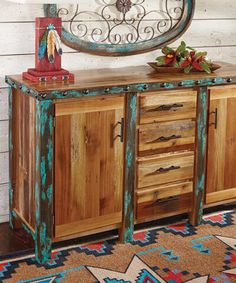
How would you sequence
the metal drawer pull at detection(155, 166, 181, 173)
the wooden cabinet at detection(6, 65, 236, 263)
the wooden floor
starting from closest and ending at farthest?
the wooden cabinet at detection(6, 65, 236, 263)
the wooden floor
the metal drawer pull at detection(155, 166, 181, 173)

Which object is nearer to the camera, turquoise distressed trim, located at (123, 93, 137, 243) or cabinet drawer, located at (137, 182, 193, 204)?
turquoise distressed trim, located at (123, 93, 137, 243)

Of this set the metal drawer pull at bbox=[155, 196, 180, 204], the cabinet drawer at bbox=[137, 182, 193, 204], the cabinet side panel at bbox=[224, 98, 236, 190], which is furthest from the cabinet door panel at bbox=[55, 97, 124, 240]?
the cabinet side panel at bbox=[224, 98, 236, 190]

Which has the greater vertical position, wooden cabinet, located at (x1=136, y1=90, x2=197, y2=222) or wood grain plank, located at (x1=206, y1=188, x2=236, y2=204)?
wooden cabinet, located at (x1=136, y1=90, x2=197, y2=222)

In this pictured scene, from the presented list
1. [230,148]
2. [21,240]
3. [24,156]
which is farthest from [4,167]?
[230,148]

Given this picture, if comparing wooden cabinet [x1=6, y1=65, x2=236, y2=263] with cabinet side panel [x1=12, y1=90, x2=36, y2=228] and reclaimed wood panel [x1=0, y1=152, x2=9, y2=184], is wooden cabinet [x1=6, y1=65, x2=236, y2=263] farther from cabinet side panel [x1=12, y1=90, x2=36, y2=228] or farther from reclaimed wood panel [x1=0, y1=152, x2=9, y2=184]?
reclaimed wood panel [x1=0, y1=152, x2=9, y2=184]

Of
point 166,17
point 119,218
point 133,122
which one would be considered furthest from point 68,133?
point 166,17

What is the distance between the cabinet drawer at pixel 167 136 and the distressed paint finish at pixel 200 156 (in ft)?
0.15

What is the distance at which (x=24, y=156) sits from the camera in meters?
3.39

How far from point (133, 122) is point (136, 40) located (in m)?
0.68

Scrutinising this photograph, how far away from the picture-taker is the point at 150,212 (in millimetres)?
3596

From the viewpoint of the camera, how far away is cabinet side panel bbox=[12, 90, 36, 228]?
3.27m

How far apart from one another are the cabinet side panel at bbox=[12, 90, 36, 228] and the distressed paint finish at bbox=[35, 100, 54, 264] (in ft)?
0.26

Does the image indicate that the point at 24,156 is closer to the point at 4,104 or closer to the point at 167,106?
the point at 4,104

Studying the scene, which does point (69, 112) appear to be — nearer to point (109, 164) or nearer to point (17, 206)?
point (109, 164)
